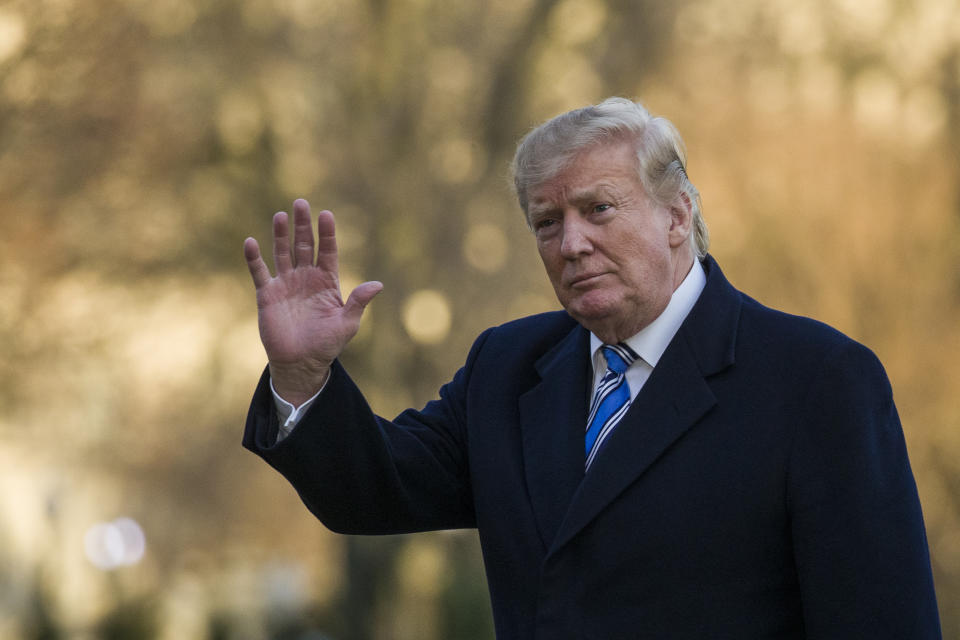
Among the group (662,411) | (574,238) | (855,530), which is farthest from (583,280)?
(855,530)

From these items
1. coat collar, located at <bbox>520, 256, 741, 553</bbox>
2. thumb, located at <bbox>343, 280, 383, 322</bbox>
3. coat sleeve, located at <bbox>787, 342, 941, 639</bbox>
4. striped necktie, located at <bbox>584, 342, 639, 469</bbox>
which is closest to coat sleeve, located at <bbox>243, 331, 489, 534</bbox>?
thumb, located at <bbox>343, 280, 383, 322</bbox>

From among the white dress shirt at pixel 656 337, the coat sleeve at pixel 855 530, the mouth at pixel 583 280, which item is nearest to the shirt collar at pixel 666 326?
the white dress shirt at pixel 656 337

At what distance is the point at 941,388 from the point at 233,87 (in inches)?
205

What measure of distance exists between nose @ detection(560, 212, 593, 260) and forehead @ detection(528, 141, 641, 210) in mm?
44

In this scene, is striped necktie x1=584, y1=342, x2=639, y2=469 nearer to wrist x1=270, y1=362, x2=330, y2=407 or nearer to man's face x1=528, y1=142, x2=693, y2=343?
man's face x1=528, y1=142, x2=693, y2=343

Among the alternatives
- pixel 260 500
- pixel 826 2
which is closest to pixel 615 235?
pixel 826 2

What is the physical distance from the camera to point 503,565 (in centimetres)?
249

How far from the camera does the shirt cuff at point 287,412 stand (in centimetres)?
252

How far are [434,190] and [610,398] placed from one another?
20.1 feet

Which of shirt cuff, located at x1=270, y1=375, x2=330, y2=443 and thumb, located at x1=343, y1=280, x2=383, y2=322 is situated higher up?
thumb, located at x1=343, y1=280, x2=383, y2=322

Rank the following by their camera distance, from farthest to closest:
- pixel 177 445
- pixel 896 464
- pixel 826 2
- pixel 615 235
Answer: pixel 177 445
pixel 826 2
pixel 615 235
pixel 896 464

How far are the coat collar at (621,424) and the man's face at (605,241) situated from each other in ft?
0.34

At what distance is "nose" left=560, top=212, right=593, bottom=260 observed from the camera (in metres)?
2.45

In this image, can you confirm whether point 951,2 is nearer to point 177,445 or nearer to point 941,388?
point 941,388
